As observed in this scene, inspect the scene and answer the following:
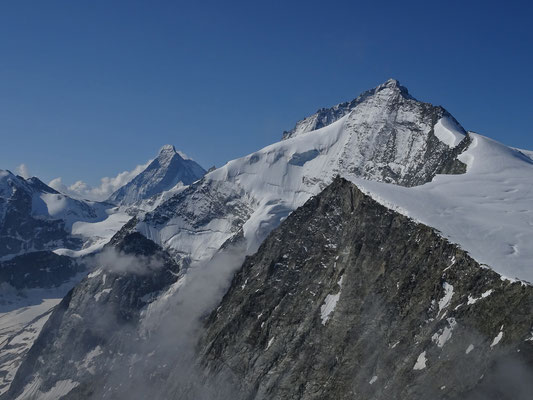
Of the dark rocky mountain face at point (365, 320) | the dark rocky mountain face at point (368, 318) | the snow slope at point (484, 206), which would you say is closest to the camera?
the dark rocky mountain face at point (368, 318)

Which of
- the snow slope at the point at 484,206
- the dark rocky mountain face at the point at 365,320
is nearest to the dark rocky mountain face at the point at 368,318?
the dark rocky mountain face at the point at 365,320

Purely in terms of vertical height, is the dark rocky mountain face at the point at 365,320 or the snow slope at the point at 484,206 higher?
the snow slope at the point at 484,206

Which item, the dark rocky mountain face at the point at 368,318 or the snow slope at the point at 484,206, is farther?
the snow slope at the point at 484,206

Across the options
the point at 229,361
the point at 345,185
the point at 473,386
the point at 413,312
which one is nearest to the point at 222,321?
the point at 229,361

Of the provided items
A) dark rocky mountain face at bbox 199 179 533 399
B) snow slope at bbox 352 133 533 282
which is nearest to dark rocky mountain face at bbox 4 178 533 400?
dark rocky mountain face at bbox 199 179 533 399

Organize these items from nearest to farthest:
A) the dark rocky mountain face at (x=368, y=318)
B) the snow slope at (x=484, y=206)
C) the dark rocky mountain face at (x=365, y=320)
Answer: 1. the dark rocky mountain face at (x=368, y=318)
2. the dark rocky mountain face at (x=365, y=320)
3. the snow slope at (x=484, y=206)

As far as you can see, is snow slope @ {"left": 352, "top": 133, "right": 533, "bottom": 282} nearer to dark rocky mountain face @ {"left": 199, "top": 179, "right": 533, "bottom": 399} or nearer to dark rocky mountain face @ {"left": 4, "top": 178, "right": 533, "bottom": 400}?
dark rocky mountain face @ {"left": 4, "top": 178, "right": 533, "bottom": 400}

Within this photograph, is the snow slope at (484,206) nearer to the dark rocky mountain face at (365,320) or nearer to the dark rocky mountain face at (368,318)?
the dark rocky mountain face at (365,320)

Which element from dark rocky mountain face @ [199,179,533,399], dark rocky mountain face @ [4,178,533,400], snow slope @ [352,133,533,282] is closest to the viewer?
dark rocky mountain face @ [199,179,533,399]
